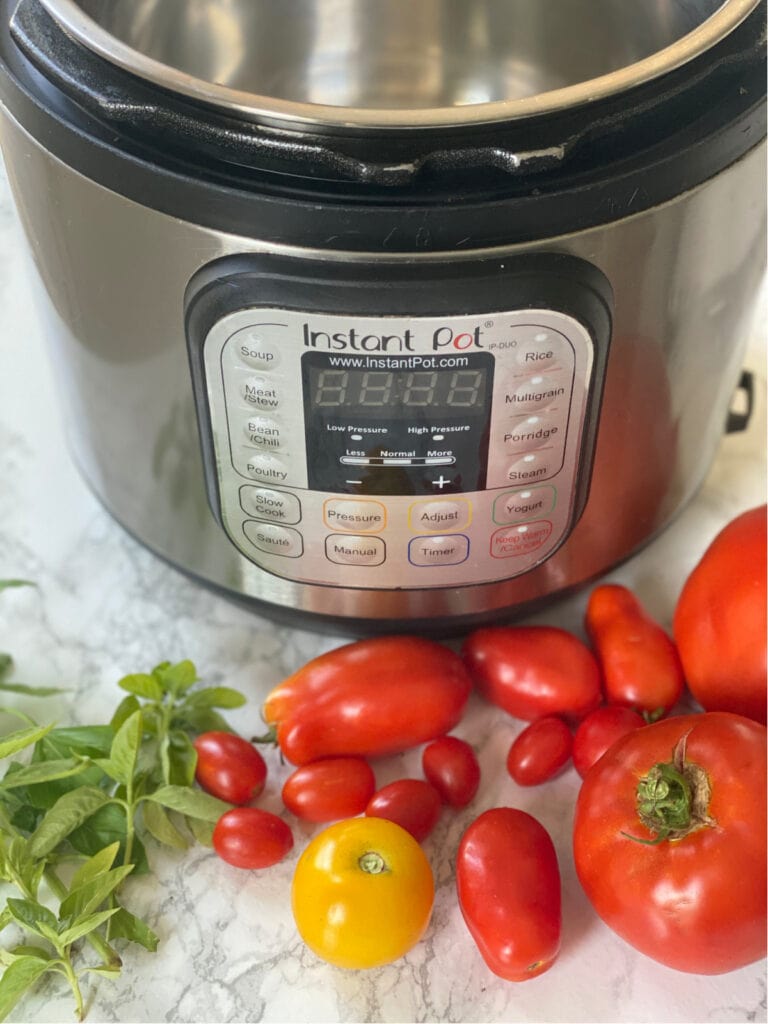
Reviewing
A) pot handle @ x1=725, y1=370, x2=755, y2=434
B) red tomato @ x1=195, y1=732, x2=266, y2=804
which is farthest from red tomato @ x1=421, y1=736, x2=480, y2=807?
pot handle @ x1=725, y1=370, x2=755, y2=434

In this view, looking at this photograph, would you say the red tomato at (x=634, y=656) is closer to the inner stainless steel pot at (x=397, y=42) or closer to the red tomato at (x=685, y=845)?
the red tomato at (x=685, y=845)

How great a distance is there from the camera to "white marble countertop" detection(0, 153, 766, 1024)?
28.6 inches

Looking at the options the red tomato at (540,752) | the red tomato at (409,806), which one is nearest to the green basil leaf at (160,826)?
the red tomato at (409,806)

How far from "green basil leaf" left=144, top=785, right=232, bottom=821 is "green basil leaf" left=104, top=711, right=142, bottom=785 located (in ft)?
0.08

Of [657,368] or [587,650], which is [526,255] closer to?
[657,368]

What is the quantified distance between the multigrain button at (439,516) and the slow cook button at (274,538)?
8cm

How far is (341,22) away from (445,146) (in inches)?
20.2

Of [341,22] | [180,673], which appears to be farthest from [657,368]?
[341,22]

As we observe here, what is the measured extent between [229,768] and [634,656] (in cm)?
30

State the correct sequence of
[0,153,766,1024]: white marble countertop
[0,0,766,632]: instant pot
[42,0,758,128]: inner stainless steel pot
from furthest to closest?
[42,0,758,128]: inner stainless steel pot → [0,153,766,1024]: white marble countertop → [0,0,766,632]: instant pot

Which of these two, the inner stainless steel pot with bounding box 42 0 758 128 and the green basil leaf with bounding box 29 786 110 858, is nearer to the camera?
the green basil leaf with bounding box 29 786 110 858

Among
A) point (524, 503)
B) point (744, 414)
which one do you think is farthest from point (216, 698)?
point (744, 414)

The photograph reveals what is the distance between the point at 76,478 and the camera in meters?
1.07

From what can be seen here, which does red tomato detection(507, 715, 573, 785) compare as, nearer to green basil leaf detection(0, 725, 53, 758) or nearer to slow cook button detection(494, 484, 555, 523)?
slow cook button detection(494, 484, 555, 523)
